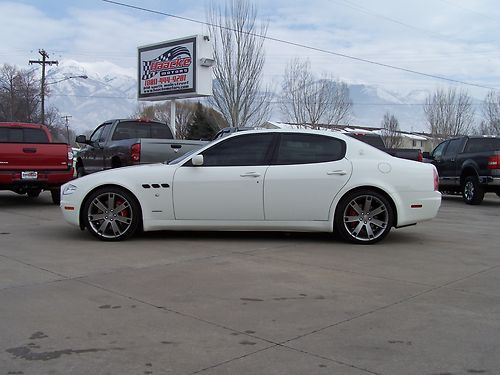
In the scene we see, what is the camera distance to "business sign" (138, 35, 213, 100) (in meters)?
21.8

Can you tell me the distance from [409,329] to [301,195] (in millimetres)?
3395

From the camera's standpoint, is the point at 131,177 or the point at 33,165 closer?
the point at 131,177

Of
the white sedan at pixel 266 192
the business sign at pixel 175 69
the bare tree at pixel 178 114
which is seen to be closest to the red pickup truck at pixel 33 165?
the white sedan at pixel 266 192

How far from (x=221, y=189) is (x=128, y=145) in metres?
4.63

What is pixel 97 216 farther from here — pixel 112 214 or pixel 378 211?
pixel 378 211

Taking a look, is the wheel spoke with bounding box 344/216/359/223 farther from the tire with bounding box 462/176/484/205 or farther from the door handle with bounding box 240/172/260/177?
the tire with bounding box 462/176/484/205

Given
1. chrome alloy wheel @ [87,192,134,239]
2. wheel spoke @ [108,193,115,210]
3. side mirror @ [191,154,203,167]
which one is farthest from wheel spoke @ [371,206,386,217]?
wheel spoke @ [108,193,115,210]

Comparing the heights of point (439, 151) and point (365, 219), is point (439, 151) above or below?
above


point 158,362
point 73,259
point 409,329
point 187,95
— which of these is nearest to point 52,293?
point 73,259

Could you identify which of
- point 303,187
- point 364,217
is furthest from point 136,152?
point 364,217

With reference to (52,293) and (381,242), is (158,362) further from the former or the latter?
(381,242)

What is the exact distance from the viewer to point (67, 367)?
3.42m

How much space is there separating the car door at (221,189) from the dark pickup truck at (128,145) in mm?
3051

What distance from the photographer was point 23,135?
12.5m
